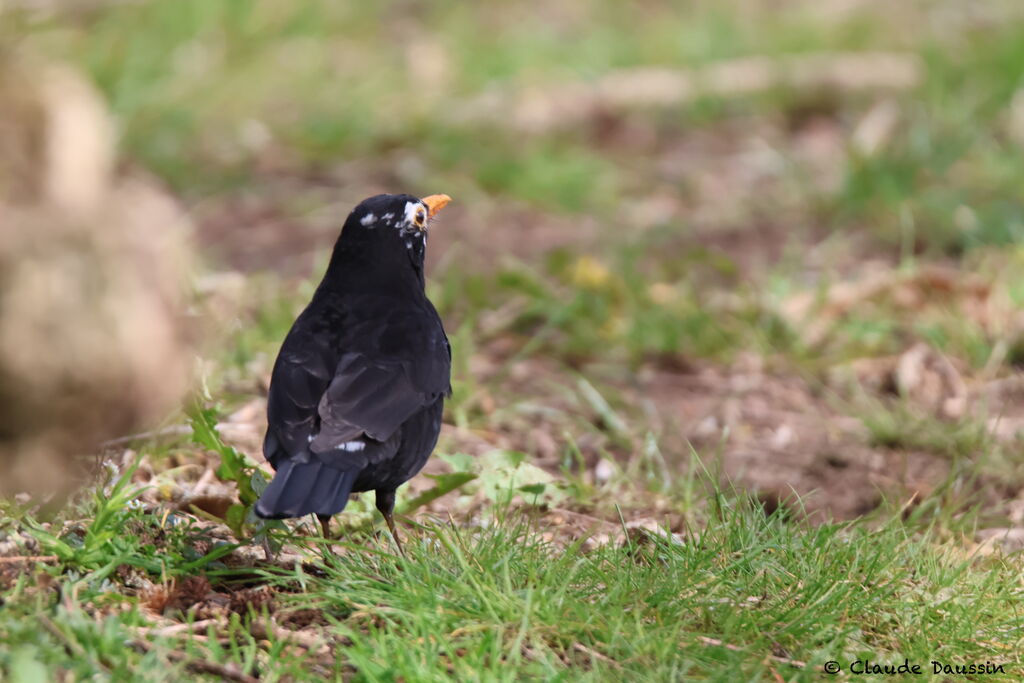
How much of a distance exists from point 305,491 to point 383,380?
0.47 metres

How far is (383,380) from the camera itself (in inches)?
127

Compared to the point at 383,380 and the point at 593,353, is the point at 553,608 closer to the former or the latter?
the point at 383,380

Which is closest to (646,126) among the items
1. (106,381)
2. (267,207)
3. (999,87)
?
(999,87)

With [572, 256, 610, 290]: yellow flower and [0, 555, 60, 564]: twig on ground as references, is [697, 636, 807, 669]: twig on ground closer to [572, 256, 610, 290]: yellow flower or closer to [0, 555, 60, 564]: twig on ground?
[0, 555, 60, 564]: twig on ground

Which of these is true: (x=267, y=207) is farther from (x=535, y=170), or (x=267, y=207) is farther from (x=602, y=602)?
(x=602, y=602)

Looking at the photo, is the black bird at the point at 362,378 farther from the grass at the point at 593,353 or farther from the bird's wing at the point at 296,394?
the grass at the point at 593,353

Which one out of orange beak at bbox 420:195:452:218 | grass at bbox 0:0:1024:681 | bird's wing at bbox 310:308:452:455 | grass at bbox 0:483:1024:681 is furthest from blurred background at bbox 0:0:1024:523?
orange beak at bbox 420:195:452:218

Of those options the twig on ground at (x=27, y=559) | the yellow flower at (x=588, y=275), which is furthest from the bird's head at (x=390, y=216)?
the yellow flower at (x=588, y=275)

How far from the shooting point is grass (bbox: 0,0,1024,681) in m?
2.81

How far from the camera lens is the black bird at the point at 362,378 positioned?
117 inches

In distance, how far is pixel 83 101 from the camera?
21.0 feet

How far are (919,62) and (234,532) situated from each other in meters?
7.20

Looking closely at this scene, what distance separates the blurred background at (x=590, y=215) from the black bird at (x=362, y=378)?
0.77 meters

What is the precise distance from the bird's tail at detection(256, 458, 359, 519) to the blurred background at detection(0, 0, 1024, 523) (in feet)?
3.22
